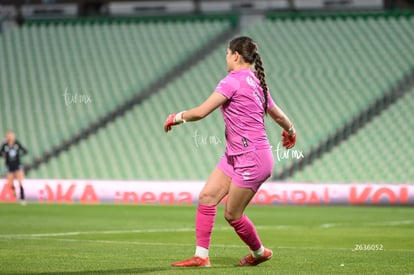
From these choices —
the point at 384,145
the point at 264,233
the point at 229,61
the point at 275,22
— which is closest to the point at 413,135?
the point at 384,145

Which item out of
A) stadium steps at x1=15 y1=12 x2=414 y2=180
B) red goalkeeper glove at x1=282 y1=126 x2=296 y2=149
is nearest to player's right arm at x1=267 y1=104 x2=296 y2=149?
red goalkeeper glove at x1=282 y1=126 x2=296 y2=149

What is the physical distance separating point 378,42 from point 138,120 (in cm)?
917

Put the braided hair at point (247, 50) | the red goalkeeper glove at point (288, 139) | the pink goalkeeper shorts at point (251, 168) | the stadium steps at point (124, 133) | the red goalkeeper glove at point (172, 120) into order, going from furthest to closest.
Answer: the stadium steps at point (124, 133), the red goalkeeper glove at point (288, 139), the braided hair at point (247, 50), the pink goalkeeper shorts at point (251, 168), the red goalkeeper glove at point (172, 120)

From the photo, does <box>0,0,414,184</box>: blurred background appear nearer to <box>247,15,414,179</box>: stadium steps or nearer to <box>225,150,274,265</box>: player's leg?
<box>247,15,414,179</box>: stadium steps

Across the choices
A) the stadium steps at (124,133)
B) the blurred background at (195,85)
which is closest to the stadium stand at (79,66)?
the blurred background at (195,85)

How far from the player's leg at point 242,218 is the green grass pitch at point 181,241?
0.16m

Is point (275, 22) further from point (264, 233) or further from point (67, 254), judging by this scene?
point (67, 254)

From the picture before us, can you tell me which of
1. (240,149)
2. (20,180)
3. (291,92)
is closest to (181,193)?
(20,180)

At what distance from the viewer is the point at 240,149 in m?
9.56

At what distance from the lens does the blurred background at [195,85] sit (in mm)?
29906

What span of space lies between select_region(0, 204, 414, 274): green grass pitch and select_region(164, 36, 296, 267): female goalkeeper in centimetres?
48

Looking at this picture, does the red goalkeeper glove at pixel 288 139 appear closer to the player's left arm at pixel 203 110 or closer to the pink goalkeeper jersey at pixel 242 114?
the pink goalkeeper jersey at pixel 242 114

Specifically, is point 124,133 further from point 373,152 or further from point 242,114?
point 242,114

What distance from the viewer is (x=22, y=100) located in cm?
3450
